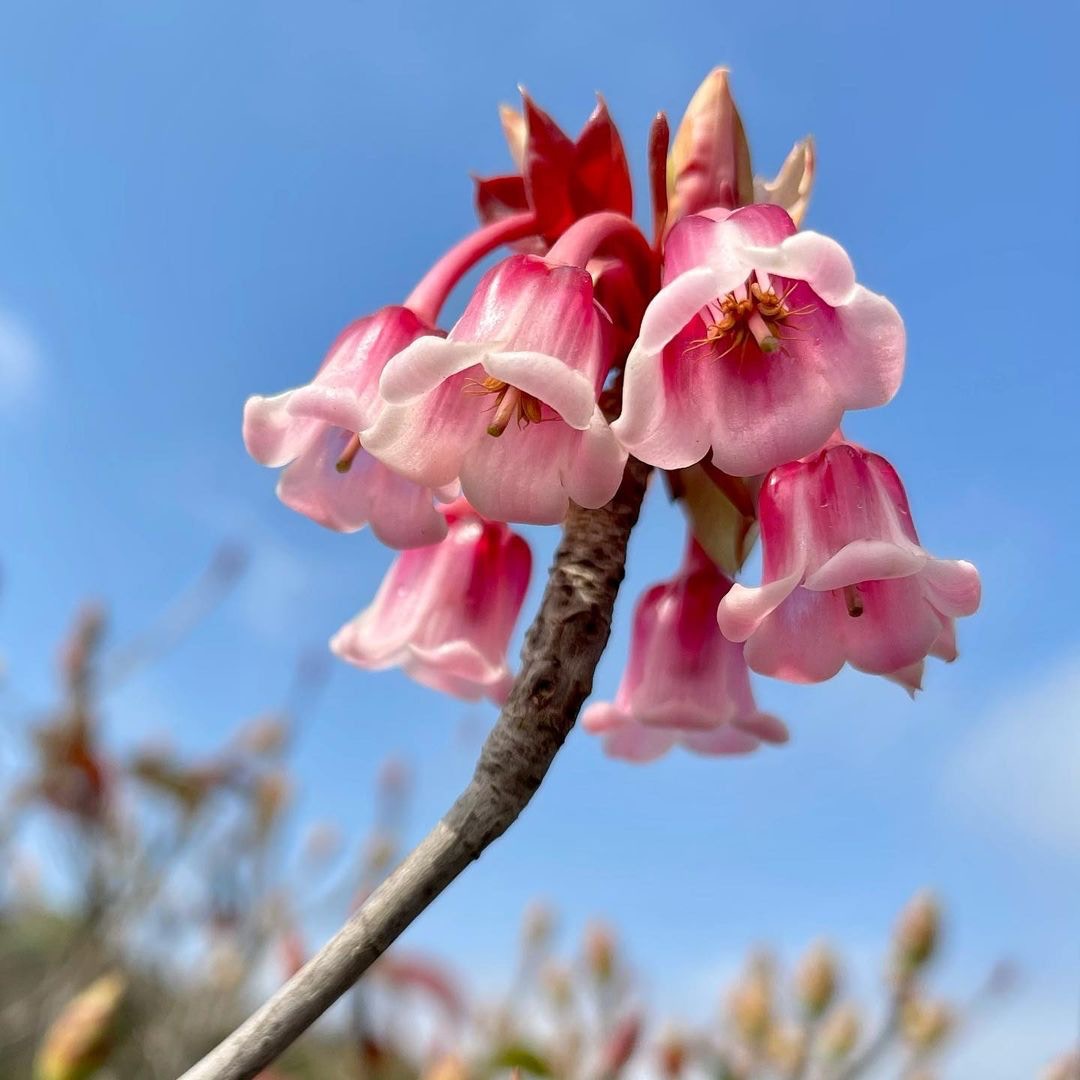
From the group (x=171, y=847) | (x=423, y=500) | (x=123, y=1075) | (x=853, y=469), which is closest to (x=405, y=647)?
(x=423, y=500)

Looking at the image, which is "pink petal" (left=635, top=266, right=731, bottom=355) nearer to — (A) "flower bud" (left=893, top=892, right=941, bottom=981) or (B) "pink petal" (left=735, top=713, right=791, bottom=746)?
(B) "pink petal" (left=735, top=713, right=791, bottom=746)

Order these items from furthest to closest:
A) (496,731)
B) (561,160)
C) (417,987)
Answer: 1. (417,987)
2. (561,160)
3. (496,731)

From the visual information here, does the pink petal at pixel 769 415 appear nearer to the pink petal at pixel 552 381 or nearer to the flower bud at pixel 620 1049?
the pink petal at pixel 552 381

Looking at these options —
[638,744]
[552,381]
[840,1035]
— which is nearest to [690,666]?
[638,744]

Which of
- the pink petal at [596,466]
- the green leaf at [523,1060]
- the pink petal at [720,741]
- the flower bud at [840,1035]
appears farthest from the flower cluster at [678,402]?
the flower bud at [840,1035]

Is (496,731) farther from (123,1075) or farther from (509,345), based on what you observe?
(123,1075)

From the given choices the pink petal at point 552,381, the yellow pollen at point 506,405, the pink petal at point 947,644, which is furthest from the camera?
the pink petal at point 947,644
